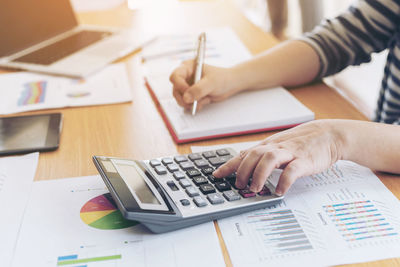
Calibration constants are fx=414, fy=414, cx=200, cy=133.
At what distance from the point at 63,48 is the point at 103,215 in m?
0.70

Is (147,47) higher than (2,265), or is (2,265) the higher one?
(147,47)

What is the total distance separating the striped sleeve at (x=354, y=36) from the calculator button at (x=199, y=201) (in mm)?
531

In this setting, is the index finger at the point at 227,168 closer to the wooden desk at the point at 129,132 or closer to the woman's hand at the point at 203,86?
the wooden desk at the point at 129,132

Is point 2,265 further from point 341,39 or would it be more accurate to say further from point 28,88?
point 341,39

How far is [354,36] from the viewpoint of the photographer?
3.03 feet

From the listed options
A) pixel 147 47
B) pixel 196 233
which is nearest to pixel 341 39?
pixel 147 47

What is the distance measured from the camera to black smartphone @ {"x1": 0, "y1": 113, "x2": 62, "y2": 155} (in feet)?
2.27

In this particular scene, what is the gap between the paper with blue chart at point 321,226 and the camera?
0.47 metres

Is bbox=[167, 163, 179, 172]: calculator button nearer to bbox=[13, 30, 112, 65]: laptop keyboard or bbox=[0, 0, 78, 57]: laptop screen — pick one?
bbox=[13, 30, 112, 65]: laptop keyboard

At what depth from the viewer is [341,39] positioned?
0.93m

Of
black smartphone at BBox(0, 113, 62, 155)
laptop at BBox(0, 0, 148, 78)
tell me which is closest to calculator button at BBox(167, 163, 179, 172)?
black smartphone at BBox(0, 113, 62, 155)

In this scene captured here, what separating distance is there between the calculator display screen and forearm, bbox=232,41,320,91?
35cm

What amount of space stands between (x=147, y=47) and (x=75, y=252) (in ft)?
2.54

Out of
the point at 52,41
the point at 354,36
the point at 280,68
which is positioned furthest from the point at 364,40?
the point at 52,41
